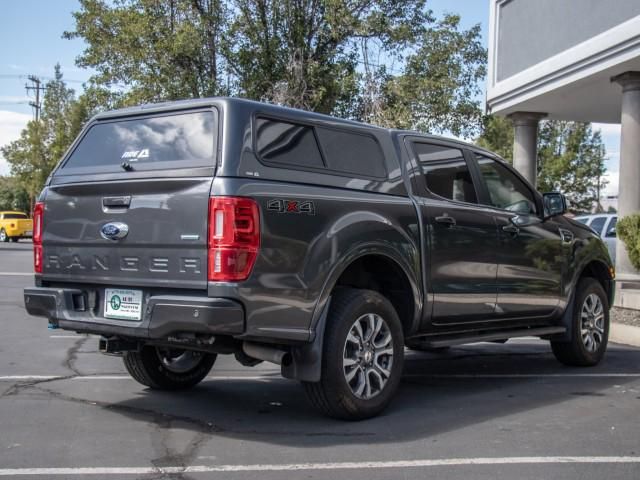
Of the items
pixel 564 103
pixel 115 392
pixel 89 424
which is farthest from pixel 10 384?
pixel 564 103

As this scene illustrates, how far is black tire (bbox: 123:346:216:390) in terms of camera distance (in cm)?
647

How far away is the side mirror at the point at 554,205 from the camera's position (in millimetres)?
7527

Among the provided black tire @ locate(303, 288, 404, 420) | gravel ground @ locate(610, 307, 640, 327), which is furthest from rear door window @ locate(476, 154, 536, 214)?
gravel ground @ locate(610, 307, 640, 327)

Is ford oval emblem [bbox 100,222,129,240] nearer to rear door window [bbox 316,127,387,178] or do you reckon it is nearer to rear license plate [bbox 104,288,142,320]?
rear license plate [bbox 104,288,142,320]

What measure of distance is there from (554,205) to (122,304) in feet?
13.7

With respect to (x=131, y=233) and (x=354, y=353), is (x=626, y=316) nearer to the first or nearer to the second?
(x=354, y=353)

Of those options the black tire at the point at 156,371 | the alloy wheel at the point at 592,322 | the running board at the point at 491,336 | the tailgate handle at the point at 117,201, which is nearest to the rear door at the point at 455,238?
the running board at the point at 491,336

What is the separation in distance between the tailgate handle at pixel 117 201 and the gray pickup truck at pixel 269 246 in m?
0.01

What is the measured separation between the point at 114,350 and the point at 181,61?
55.1ft

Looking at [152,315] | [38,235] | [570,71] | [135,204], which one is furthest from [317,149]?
[570,71]

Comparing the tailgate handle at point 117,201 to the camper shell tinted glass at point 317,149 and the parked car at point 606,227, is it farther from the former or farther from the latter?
the parked car at point 606,227

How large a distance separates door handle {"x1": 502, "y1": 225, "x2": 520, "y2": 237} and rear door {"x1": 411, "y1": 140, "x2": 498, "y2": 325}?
0.54 feet

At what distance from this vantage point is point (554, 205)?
754 centimetres

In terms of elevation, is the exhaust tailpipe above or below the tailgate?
below
